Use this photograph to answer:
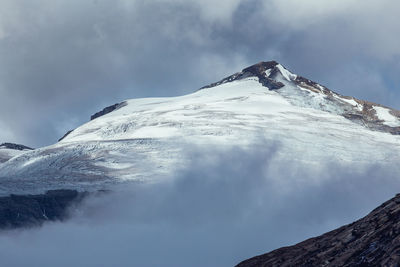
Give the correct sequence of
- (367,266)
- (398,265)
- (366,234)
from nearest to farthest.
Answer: (398,265), (367,266), (366,234)

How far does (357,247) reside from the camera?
49.8 metres

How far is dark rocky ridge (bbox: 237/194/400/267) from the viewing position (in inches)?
1811

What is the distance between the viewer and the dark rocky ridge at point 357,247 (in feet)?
151

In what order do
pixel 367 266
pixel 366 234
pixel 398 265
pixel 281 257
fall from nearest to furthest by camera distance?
pixel 398 265
pixel 367 266
pixel 366 234
pixel 281 257

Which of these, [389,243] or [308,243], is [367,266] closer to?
[389,243]

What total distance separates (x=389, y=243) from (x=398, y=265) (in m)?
3.63

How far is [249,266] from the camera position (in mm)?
60719

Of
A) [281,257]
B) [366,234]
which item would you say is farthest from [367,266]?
[281,257]

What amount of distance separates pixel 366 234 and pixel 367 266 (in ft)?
16.4

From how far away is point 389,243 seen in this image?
152ft

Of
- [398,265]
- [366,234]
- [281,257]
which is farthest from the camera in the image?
[281,257]

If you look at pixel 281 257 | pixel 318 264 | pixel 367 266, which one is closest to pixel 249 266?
pixel 281 257

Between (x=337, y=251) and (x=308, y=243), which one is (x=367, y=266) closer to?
(x=337, y=251)

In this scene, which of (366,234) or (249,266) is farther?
(249,266)
